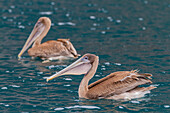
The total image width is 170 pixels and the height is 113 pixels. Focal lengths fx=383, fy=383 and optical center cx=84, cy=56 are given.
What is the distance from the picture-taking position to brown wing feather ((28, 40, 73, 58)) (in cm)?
1362

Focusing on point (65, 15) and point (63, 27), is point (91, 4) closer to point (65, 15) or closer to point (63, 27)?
point (65, 15)

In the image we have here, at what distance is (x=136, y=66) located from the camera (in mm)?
12391

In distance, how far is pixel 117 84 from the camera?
9617mm

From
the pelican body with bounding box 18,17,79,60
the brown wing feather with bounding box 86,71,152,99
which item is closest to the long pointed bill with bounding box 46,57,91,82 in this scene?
the brown wing feather with bounding box 86,71,152,99

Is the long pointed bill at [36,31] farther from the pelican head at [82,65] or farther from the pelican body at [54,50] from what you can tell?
the pelican head at [82,65]

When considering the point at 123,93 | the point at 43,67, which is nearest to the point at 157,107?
the point at 123,93

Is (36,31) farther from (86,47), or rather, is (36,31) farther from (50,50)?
(86,47)

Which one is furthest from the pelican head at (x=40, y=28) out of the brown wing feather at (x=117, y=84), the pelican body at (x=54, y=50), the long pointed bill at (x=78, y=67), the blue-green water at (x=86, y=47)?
the brown wing feather at (x=117, y=84)

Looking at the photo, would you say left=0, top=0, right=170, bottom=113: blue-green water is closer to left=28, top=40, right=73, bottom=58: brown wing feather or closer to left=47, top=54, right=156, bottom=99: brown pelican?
left=47, top=54, right=156, bottom=99: brown pelican

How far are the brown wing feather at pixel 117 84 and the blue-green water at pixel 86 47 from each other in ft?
0.88

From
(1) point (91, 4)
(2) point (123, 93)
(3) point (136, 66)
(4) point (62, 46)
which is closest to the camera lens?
(2) point (123, 93)

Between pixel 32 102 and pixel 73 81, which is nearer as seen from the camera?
pixel 32 102

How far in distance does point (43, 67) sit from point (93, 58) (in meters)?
3.31

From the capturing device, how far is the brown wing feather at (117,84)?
950cm
